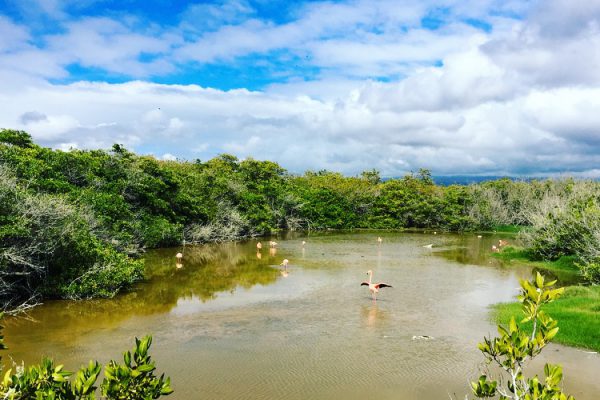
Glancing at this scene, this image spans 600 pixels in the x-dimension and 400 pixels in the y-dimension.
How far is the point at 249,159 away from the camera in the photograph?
51.8 metres

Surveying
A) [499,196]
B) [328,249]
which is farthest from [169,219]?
[499,196]

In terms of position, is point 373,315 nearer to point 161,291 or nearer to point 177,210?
point 161,291

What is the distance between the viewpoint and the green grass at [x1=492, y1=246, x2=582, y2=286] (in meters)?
Result: 22.6

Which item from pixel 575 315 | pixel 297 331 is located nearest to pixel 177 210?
pixel 297 331

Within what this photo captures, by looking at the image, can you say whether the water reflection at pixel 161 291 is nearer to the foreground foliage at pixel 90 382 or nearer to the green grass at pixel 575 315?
the foreground foliage at pixel 90 382

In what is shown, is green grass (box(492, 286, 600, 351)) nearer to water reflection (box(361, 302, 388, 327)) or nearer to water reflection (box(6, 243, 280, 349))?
water reflection (box(361, 302, 388, 327))

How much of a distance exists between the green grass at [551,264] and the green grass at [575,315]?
188 inches

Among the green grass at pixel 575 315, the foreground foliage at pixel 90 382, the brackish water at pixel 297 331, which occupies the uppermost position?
the foreground foliage at pixel 90 382

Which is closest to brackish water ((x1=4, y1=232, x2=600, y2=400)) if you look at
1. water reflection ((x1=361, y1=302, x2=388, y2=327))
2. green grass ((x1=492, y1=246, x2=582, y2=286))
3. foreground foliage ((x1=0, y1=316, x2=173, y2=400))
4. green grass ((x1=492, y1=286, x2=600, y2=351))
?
water reflection ((x1=361, y1=302, x2=388, y2=327))

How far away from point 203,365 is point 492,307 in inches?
411

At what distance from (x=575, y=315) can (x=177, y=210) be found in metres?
25.9

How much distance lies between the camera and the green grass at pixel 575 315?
12.4m

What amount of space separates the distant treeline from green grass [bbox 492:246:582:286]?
741 mm

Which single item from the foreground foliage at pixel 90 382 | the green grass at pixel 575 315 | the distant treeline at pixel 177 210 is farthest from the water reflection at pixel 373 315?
Result: the foreground foliage at pixel 90 382
